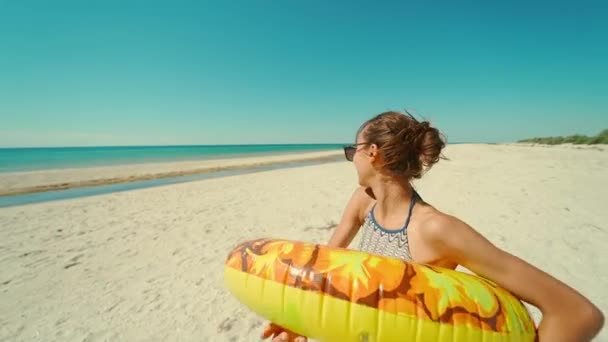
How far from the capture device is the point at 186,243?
5.13 metres

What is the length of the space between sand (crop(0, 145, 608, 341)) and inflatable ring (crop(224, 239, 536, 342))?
179 cm

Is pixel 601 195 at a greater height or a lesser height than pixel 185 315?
greater

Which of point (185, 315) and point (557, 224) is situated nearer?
point (185, 315)

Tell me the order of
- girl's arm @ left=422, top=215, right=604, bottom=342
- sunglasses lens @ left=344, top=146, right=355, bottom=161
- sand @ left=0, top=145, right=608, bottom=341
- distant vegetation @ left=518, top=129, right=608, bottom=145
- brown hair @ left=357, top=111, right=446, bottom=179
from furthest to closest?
1. distant vegetation @ left=518, top=129, right=608, bottom=145
2. sand @ left=0, top=145, right=608, bottom=341
3. sunglasses lens @ left=344, top=146, right=355, bottom=161
4. brown hair @ left=357, top=111, right=446, bottom=179
5. girl's arm @ left=422, top=215, right=604, bottom=342

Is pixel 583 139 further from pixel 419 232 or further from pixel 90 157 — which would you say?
pixel 90 157

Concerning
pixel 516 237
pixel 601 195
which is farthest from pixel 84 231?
pixel 601 195

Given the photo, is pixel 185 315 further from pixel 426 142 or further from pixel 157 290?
pixel 426 142

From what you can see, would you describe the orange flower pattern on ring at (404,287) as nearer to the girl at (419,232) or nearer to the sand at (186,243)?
the girl at (419,232)

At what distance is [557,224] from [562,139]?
38.6 meters

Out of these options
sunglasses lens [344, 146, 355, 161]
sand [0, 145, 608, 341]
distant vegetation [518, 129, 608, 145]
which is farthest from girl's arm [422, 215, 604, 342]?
distant vegetation [518, 129, 608, 145]

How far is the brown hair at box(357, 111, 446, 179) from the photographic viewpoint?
5.00ft

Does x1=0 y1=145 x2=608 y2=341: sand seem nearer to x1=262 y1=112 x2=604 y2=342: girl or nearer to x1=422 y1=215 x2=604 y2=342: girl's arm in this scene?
x1=262 y1=112 x2=604 y2=342: girl

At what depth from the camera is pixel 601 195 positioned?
264 inches

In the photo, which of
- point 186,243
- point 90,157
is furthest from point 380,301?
point 90,157
